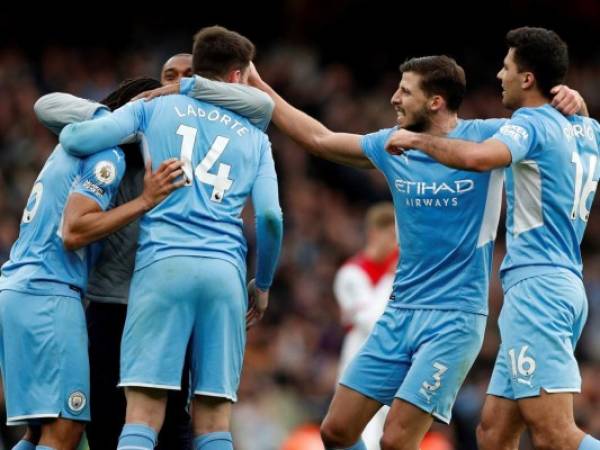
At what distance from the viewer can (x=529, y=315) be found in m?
6.65

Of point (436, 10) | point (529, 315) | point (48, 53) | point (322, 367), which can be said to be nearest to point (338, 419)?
point (529, 315)

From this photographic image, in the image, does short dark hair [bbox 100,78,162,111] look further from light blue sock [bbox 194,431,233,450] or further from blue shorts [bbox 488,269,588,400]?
blue shorts [bbox 488,269,588,400]

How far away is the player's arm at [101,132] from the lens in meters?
6.57

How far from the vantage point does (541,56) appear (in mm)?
6914

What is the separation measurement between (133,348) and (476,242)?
6.35 feet

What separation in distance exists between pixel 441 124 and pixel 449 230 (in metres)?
0.60

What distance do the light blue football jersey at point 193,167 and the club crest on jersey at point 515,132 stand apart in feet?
4.39

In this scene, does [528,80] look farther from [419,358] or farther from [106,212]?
[106,212]

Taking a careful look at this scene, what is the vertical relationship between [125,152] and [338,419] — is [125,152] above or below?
above

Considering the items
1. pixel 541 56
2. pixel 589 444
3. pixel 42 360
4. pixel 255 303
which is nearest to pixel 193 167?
pixel 255 303

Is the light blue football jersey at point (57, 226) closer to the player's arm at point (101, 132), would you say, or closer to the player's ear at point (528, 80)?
the player's arm at point (101, 132)

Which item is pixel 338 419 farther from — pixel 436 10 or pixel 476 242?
pixel 436 10

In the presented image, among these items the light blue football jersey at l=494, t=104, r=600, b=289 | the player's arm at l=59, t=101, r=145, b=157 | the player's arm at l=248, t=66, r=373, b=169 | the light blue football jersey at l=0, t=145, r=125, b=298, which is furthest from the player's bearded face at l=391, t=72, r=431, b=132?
the light blue football jersey at l=0, t=145, r=125, b=298

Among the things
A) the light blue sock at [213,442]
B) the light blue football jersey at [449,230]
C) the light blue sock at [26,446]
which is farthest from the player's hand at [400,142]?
the light blue sock at [26,446]
